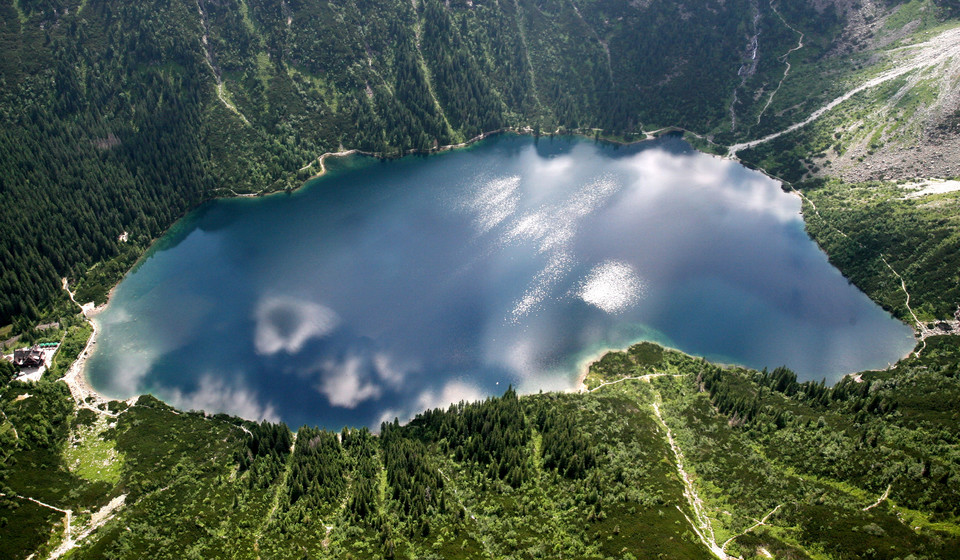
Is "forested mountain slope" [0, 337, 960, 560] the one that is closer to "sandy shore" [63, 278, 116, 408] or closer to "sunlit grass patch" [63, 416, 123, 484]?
"sunlit grass patch" [63, 416, 123, 484]

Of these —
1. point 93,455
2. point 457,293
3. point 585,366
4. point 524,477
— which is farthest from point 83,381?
point 585,366

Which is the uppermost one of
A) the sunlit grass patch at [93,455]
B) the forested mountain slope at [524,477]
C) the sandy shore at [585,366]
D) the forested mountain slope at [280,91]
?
the forested mountain slope at [280,91]

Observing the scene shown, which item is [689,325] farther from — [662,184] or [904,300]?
[662,184]

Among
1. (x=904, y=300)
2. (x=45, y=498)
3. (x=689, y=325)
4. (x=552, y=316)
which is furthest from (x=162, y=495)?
(x=904, y=300)

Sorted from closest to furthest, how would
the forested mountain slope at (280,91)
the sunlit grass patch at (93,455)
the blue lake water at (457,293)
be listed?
the sunlit grass patch at (93,455)
the blue lake water at (457,293)
the forested mountain slope at (280,91)

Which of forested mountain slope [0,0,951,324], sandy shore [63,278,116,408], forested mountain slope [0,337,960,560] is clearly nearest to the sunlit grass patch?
forested mountain slope [0,337,960,560]

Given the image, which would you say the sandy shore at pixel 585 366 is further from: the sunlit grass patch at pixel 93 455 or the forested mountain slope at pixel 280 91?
the forested mountain slope at pixel 280 91

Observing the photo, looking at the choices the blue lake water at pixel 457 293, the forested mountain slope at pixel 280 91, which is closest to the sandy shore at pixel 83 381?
the blue lake water at pixel 457 293
